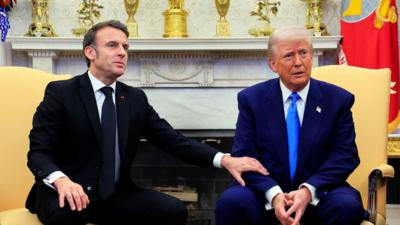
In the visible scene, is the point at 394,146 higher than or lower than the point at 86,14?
lower

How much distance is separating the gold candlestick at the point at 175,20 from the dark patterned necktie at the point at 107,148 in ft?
5.41

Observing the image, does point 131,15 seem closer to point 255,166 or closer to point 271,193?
point 255,166

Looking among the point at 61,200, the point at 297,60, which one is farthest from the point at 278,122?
the point at 61,200

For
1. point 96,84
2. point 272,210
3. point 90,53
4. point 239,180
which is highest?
point 90,53

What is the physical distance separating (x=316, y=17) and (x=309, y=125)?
6.11ft

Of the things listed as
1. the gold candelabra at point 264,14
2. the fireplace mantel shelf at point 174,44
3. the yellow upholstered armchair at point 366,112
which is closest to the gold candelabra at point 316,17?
the fireplace mantel shelf at point 174,44

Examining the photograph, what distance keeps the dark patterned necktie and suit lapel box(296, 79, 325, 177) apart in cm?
72

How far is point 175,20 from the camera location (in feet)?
13.3

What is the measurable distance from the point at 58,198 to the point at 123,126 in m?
0.41

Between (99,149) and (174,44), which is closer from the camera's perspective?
(99,149)

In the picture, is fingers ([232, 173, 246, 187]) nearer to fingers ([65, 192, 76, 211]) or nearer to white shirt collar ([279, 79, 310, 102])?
white shirt collar ([279, 79, 310, 102])

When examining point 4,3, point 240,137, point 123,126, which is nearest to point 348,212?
point 240,137

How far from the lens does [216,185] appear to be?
Answer: 420 cm

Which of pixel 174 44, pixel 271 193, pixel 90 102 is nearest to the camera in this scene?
pixel 271 193
